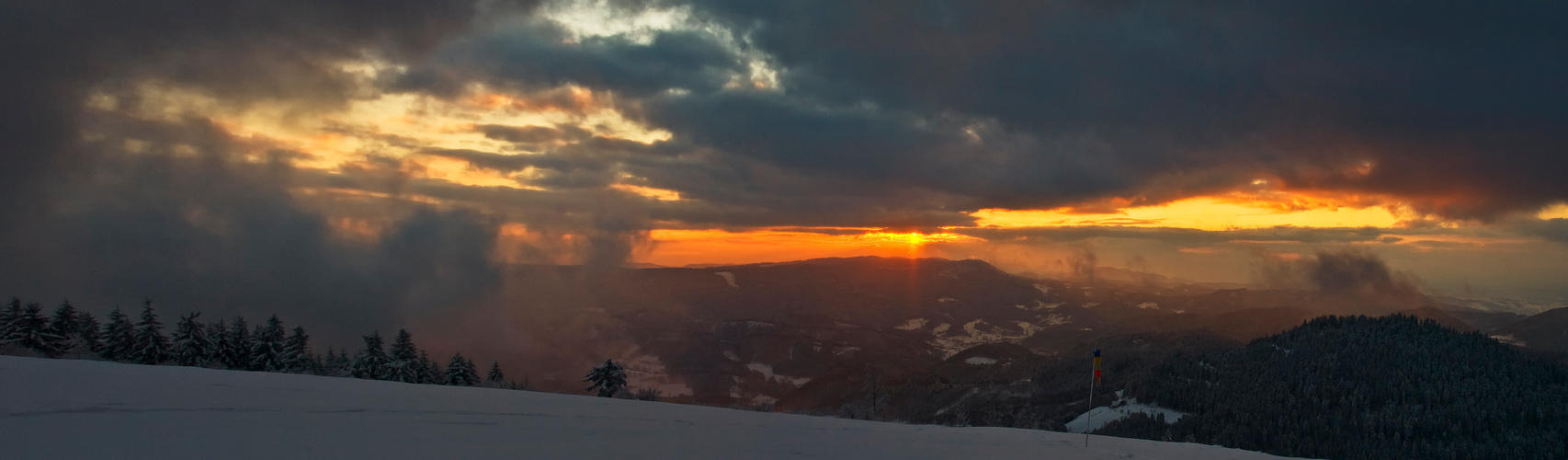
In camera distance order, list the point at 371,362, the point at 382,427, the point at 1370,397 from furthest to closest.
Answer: the point at 1370,397, the point at 371,362, the point at 382,427

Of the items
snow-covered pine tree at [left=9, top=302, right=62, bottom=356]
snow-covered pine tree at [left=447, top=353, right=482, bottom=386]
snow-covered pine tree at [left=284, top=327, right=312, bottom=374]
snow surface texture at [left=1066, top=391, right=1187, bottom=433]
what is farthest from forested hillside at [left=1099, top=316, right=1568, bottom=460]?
snow-covered pine tree at [left=9, top=302, right=62, bottom=356]

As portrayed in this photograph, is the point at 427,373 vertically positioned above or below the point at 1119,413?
above

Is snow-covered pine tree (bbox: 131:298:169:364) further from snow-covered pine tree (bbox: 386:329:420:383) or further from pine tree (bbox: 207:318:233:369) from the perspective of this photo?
snow-covered pine tree (bbox: 386:329:420:383)

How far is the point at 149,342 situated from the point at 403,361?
1562 centimetres

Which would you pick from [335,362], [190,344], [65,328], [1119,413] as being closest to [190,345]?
[190,344]

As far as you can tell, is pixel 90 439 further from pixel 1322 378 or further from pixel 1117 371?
pixel 1117 371

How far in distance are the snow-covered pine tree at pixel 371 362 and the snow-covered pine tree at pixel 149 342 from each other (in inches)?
448

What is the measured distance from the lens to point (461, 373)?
53.3 m

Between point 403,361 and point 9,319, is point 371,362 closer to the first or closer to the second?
point 403,361

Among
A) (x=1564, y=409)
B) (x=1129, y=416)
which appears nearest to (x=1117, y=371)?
(x=1129, y=416)

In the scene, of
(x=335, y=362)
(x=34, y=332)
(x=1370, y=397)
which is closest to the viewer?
(x=34, y=332)

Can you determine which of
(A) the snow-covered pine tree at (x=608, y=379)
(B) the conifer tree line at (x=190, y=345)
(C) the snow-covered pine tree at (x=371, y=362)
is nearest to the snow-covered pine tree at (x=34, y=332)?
(B) the conifer tree line at (x=190, y=345)

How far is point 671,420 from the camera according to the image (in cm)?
1511

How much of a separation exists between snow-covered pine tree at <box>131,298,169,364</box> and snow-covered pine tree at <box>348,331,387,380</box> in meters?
11.4
